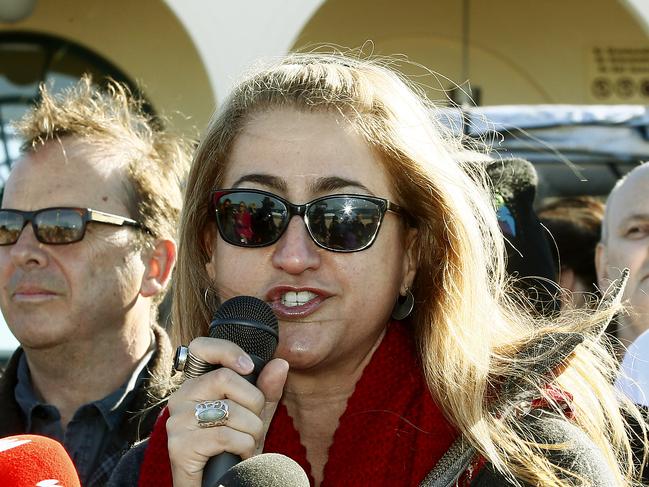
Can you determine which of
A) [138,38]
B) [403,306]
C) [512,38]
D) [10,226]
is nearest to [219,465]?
[403,306]

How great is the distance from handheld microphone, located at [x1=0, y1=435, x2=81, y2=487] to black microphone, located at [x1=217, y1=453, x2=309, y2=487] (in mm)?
324

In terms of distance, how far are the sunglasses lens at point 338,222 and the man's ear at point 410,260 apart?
21 centimetres

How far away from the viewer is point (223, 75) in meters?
8.46

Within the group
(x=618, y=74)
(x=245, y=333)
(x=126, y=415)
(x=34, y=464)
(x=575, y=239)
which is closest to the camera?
(x=34, y=464)

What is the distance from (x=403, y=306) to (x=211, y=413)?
2.44 feet

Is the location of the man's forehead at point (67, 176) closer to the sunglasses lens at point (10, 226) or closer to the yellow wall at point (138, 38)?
the sunglasses lens at point (10, 226)

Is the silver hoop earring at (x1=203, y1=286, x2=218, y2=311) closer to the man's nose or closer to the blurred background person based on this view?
the man's nose

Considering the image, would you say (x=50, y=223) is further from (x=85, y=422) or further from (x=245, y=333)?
(x=245, y=333)

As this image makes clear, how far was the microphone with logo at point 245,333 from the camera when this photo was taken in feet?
6.45

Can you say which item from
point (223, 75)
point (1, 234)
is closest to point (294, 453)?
point (1, 234)

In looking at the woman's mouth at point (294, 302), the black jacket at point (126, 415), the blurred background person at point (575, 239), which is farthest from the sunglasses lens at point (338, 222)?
the blurred background person at point (575, 239)

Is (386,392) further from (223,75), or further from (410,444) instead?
(223,75)

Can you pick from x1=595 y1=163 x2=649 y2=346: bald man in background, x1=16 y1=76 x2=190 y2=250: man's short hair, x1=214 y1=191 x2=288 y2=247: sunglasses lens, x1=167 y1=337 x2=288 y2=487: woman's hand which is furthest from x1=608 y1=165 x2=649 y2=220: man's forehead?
x1=167 y1=337 x2=288 y2=487: woman's hand

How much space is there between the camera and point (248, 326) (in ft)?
6.52
